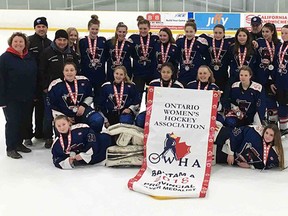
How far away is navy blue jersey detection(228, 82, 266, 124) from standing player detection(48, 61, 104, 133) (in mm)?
1418

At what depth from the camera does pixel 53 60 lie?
4.81 m

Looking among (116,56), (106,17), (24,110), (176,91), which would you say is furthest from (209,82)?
(106,17)

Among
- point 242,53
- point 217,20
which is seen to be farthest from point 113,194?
point 217,20

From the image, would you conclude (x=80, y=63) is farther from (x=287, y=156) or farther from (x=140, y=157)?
(x=287, y=156)

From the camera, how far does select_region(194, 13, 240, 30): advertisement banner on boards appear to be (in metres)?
13.6

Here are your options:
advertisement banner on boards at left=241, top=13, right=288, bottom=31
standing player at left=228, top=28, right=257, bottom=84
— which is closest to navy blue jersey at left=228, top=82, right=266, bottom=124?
standing player at left=228, top=28, right=257, bottom=84

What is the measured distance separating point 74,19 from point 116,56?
9187 mm

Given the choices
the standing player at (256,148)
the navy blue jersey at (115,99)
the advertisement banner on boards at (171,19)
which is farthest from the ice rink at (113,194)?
the advertisement banner on boards at (171,19)

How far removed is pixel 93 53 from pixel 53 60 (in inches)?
27.3

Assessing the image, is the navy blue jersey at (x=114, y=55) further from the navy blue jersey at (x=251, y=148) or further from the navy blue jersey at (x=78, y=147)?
the navy blue jersey at (x=251, y=148)

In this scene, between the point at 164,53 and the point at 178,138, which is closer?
the point at 178,138

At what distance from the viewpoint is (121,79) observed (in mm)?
4766

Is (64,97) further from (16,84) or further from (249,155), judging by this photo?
(249,155)

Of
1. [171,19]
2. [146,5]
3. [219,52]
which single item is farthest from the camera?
[146,5]
